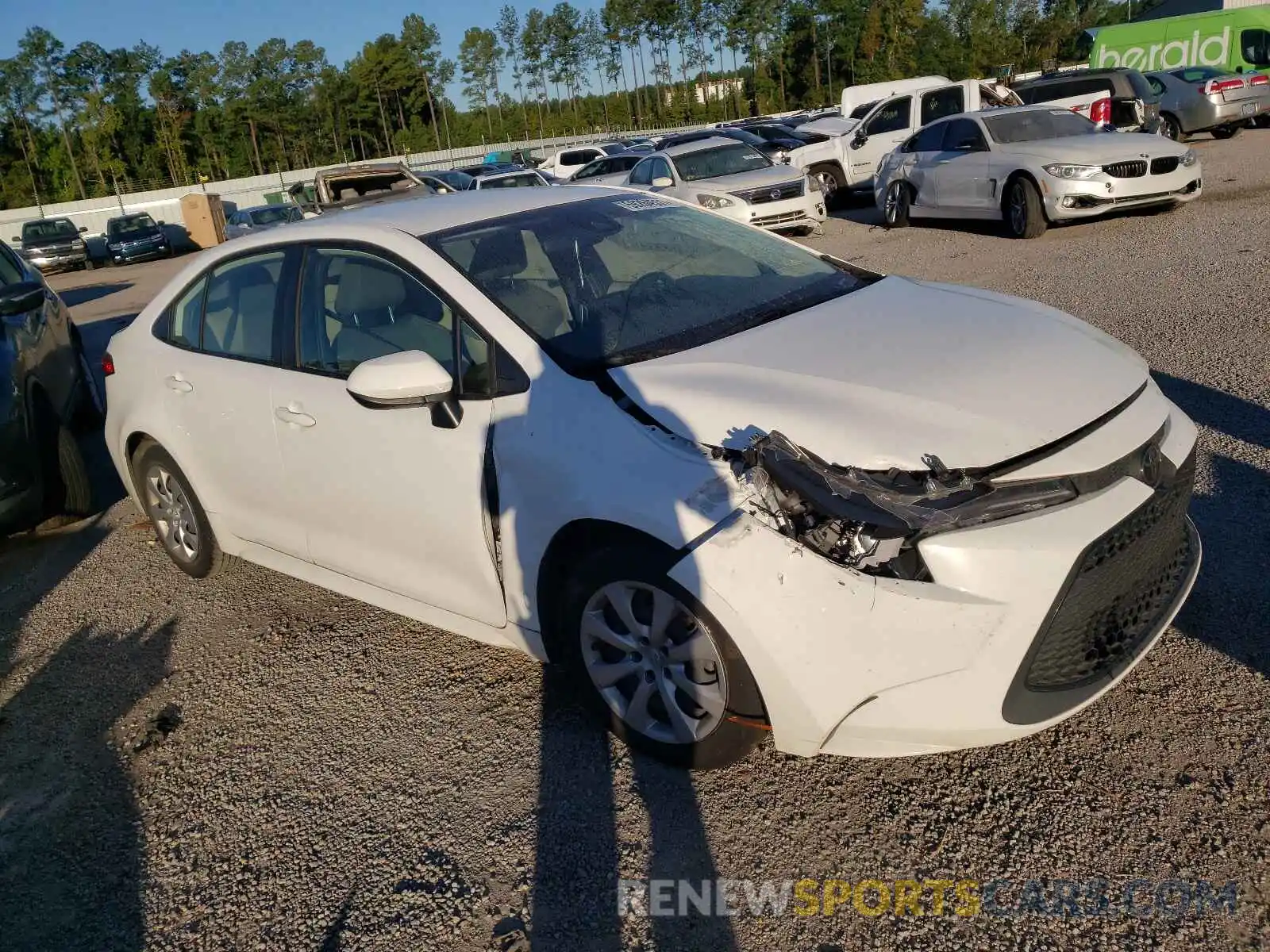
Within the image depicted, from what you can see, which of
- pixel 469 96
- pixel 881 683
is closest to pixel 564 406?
pixel 881 683

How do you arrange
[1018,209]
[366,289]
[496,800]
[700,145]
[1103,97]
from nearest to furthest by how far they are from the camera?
[496,800] < [366,289] < [1018,209] < [700,145] < [1103,97]

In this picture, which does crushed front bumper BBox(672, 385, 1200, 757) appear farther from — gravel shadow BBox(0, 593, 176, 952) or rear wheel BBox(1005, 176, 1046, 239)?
rear wheel BBox(1005, 176, 1046, 239)

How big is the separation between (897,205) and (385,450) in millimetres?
12374

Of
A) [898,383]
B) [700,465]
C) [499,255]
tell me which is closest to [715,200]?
[499,255]

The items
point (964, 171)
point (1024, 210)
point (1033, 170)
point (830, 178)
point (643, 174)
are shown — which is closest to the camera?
point (1033, 170)

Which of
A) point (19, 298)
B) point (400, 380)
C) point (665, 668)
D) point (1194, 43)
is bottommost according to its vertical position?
point (665, 668)

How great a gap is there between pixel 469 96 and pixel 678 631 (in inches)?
3137

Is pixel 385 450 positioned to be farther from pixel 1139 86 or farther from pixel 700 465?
pixel 1139 86

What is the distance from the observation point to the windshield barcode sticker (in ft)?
13.4

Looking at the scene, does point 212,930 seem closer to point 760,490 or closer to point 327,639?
point 327,639

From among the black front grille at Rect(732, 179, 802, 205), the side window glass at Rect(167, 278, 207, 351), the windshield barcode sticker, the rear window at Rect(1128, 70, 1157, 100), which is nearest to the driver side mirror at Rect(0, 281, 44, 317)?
the side window glass at Rect(167, 278, 207, 351)

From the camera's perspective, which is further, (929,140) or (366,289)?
(929,140)

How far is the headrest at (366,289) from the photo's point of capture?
3520 millimetres

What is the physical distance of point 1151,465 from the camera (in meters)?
2.76
